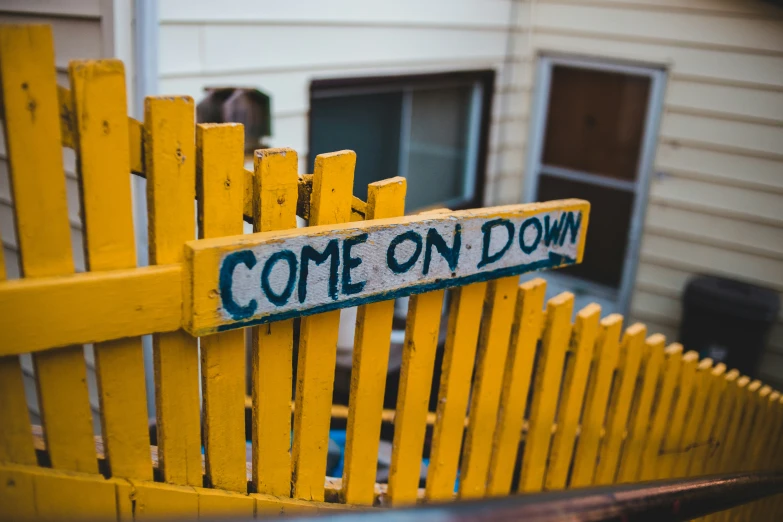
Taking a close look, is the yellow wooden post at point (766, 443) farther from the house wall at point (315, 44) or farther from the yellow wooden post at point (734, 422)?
the house wall at point (315, 44)

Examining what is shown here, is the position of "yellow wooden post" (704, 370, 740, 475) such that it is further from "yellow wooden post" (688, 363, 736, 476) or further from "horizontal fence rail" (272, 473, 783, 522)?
"horizontal fence rail" (272, 473, 783, 522)

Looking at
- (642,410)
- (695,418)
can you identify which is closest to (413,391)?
(642,410)

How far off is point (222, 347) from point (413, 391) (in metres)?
0.65

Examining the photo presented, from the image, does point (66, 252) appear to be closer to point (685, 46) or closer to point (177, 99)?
point (177, 99)

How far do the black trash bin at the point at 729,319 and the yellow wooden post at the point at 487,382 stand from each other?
3.07 meters

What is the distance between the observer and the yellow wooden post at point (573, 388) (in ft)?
7.97

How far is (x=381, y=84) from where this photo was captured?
4.29 m

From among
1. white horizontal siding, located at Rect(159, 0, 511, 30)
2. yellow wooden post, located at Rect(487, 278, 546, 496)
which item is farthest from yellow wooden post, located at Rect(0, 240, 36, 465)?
white horizontal siding, located at Rect(159, 0, 511, 30)

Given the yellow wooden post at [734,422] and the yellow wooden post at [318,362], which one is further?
the yellow wooden post at [734,422]

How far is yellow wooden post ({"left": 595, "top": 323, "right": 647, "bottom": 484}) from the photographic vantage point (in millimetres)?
2676

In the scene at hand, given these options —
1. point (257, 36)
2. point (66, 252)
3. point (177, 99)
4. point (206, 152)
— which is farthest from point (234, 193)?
point (257, 36)

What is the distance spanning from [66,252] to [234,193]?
1.22ft

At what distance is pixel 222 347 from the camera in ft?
5.20

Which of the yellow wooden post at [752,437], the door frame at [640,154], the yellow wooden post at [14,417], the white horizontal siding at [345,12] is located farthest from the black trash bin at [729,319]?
the yellow wooden post at [14,417]
